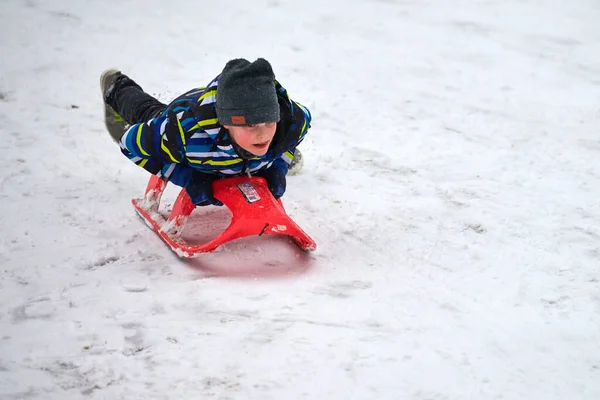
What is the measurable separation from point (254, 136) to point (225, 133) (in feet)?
0.44

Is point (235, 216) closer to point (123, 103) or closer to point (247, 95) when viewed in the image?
point (247, 95)

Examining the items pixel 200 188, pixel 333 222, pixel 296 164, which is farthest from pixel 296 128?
pixel 296 164

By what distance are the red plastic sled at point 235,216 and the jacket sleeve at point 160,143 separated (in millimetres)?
164

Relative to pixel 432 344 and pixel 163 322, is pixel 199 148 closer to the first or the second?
pixel 163 322

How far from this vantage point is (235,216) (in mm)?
2686

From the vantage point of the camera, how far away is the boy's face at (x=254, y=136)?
2.51 m

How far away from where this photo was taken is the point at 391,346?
87.7 inches

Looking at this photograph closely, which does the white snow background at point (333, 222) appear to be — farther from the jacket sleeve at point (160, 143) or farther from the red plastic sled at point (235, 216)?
the jacket sleeve at point (160, 143)

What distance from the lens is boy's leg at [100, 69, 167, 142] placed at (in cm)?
312

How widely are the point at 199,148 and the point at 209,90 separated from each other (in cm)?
22

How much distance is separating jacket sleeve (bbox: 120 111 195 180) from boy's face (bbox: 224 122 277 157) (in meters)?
0.19

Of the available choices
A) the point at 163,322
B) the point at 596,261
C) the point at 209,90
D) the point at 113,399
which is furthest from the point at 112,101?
the point at 596,261

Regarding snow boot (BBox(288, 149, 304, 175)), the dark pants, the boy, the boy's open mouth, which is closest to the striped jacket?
the boy

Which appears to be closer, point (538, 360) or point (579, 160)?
point (538, 360)
